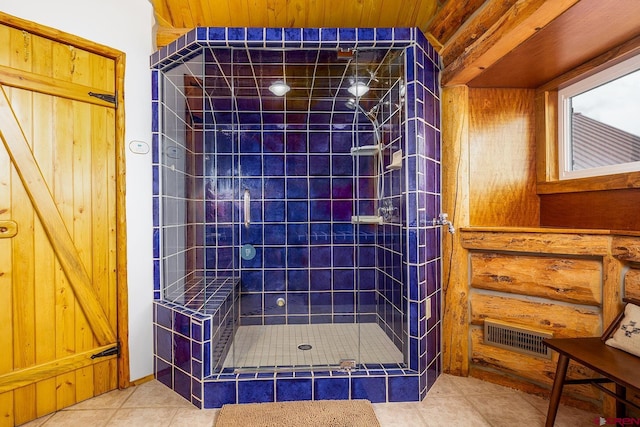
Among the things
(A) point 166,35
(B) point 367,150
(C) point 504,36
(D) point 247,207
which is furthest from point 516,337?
(A) point 166,35

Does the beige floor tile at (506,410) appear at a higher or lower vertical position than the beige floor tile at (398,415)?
higher

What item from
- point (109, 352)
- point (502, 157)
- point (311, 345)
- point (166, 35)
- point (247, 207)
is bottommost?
point (311, 345)

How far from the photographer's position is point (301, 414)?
1670 mm

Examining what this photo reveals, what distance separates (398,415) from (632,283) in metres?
1.34

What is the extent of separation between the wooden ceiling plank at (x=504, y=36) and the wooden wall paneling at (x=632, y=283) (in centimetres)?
128

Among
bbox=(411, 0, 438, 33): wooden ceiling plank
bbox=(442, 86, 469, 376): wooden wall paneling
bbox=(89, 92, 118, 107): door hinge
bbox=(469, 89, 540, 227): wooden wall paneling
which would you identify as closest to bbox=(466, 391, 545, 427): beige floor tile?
bbox=(442, 86, 469, 376): wooden wall paneling

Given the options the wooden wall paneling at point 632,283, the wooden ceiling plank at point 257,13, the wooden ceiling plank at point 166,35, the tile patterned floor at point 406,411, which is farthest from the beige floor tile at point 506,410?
the wooden ceiling plank at point 166,35

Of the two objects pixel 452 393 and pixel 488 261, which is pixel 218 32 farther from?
pixel 452 393

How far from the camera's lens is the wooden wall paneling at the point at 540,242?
1.67m

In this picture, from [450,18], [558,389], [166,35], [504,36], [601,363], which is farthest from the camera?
[166,35]

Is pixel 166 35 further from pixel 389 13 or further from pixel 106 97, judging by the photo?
pixel 389 13

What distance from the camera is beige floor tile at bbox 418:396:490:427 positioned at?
165 centimetres

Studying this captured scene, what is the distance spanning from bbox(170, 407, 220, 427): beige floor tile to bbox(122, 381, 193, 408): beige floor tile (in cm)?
6

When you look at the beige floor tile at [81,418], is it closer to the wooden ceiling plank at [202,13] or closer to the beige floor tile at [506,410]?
the beige floor tile at [506,410]
